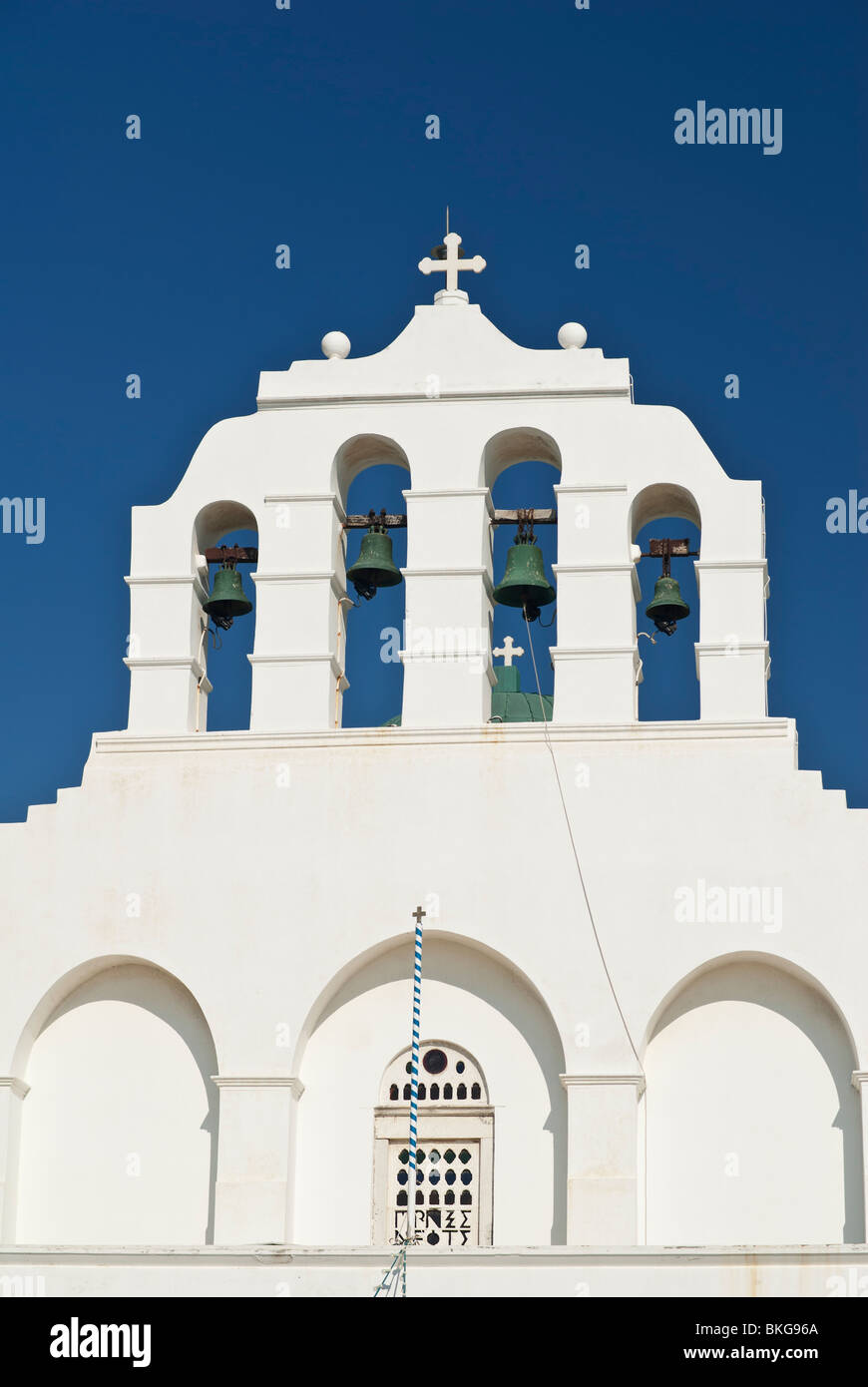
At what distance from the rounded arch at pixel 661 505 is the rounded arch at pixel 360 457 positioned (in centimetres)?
222

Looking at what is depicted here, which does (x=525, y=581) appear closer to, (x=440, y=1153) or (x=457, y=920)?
(x=457, y=920)

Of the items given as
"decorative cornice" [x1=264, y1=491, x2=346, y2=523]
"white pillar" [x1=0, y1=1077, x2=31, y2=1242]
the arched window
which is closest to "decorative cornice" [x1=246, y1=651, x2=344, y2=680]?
"decorative cornice" [x1=264, y1=491, x2=346, y2=523]

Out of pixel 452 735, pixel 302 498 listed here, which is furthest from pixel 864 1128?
pixel 302 498

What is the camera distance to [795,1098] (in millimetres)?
22109

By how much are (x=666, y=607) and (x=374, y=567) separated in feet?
A: 9.27

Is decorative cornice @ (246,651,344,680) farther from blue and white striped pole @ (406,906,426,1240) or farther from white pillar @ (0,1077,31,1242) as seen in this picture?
white pillar @ (0,1077,31,1242)

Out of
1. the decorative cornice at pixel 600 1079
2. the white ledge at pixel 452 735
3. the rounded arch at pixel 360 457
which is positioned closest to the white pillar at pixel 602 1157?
the decorative cornice at pixel 600 1079

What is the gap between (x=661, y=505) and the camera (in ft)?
79.9

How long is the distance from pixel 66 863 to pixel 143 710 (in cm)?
161

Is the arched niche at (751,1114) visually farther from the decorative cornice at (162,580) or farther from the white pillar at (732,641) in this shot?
the decorative cornice at (162,580)

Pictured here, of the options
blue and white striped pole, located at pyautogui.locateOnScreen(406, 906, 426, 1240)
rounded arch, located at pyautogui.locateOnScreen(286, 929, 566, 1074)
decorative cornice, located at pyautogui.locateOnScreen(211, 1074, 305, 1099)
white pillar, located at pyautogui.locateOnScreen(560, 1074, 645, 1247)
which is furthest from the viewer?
rounded arch, located at pyautogui.locateOnScreen(286, 929, 566, 1074)

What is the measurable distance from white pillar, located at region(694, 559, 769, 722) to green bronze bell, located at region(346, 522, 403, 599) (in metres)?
3.00

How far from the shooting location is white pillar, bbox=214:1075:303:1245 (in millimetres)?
21875
